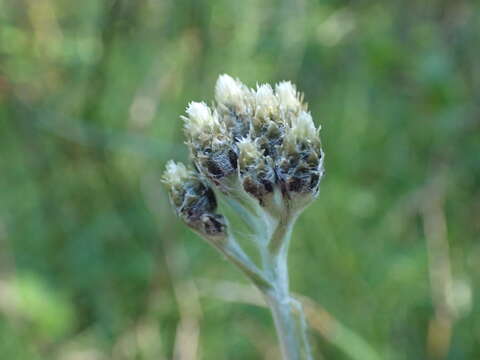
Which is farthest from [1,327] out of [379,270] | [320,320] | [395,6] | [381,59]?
[395,6]

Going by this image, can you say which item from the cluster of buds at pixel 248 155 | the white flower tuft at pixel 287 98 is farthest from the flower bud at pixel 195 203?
the white flower tuft at pixel 287 98

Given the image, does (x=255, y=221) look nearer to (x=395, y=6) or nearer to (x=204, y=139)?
(x=204, y=139)

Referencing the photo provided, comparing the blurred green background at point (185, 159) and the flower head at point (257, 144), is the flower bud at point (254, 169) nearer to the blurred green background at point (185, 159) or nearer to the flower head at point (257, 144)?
the flower head at point (257, 144)

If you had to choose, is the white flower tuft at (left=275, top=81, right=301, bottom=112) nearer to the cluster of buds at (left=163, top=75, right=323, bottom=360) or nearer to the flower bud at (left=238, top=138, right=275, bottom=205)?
the cluster of buds at (left=163, top=75, right=323, bottom=360)

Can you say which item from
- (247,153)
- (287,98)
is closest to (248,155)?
(247,153)

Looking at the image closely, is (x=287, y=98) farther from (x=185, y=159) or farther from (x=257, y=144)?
(x=185, y=159)

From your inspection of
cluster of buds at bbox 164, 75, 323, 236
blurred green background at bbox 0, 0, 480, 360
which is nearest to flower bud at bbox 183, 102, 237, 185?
cluster of buds at bbox 164, 75, 323, 236

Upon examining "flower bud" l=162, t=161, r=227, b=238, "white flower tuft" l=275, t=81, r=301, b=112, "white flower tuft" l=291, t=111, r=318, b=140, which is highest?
"white flower tuft" l=275, t=81, r=301, b=112
